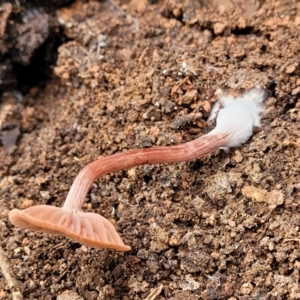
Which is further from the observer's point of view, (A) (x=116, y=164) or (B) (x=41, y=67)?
(B) (x=41, y=67)

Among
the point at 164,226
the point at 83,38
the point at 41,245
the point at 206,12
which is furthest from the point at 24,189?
the point at 206,12

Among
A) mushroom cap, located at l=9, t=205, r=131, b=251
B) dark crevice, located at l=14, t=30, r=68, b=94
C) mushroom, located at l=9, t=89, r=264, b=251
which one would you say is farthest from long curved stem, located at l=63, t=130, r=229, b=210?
dark crevice, located at l=14, t=30, r=68, b=94

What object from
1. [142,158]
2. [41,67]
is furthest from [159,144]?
[41,67]

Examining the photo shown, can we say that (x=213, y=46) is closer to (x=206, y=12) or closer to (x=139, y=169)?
(x=206, y=12)

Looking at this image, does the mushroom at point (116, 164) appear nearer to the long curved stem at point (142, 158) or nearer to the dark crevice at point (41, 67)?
the long curved stem at point (142, 158)

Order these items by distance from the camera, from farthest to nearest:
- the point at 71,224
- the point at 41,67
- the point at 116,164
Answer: the point at 41,67, the point at 116,164, the point at 71,224

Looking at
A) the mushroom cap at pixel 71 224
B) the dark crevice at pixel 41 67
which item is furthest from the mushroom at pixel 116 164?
the dark crevice at pixel 41 67

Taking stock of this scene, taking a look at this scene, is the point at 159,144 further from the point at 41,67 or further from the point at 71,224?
the point at 41,67
